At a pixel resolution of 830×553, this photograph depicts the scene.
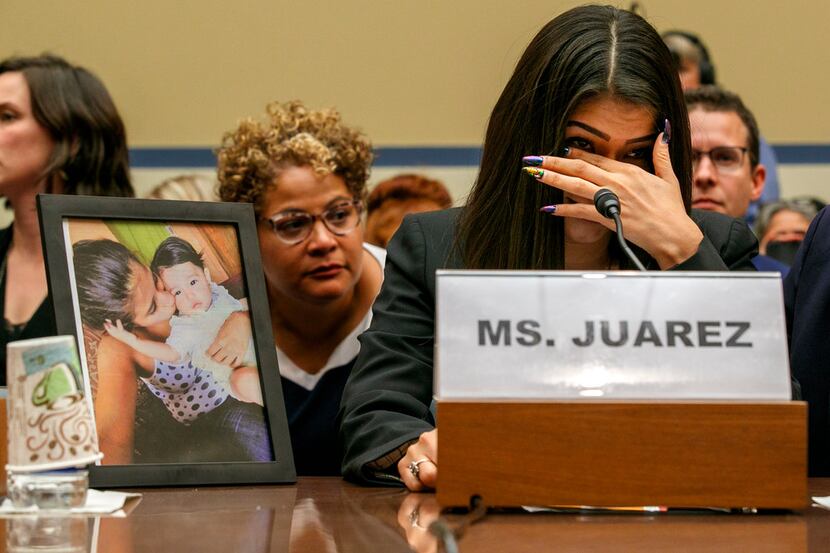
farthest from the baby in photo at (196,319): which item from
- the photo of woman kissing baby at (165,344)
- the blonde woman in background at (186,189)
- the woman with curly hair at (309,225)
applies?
the blonde woman in background at (186,189)

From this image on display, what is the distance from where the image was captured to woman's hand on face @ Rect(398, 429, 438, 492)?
1348 millimetres

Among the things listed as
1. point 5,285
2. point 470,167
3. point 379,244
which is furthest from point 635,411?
point 470,167

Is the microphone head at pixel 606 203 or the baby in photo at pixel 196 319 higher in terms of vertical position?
the microphone head at pixel 606 203

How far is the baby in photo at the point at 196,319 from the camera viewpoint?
144cm

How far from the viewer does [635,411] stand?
1.13 m

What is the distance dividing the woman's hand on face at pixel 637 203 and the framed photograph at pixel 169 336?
1.31ft

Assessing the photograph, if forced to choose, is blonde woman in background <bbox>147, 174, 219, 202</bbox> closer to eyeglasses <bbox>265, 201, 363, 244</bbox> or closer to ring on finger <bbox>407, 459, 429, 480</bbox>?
eyeglasses <bbox>265, 201, 363, 244</bbox>

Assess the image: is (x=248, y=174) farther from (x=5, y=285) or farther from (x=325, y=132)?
(x=5, y=285)

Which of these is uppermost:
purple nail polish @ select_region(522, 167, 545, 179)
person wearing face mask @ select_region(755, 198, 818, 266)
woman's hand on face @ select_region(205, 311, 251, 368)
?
purple nail polish @ select_region(522, 167, 545, 179)

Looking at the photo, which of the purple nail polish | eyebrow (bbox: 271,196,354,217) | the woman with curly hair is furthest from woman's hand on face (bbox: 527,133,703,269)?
eyebrow (bbox: 271,196,354,217)

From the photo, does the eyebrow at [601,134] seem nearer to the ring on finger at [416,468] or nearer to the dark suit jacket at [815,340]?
the dark suit jacket at [815,340]

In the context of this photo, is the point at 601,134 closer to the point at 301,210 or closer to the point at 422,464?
the point at 422,464

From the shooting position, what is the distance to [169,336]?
144cm

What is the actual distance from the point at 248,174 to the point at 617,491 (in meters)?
1.61
